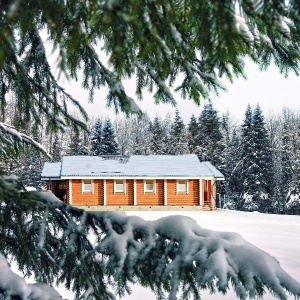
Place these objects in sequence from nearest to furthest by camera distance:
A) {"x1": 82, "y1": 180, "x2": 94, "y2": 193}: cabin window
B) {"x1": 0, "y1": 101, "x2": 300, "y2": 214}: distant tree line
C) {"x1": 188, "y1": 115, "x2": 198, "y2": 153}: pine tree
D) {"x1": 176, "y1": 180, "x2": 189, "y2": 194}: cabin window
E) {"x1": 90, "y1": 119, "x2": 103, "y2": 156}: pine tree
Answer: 1. {"x1": 176, "y1": 180, "x2": 189, "y2": 194}: cabin window
2. {"x1": 82, "y1": 180, "x2": 94, "y2": 193}: cabin window
3. {"x1": 0, "y1": 101, "x2": 300, "y2": 214}: distant tree line
4. {"x1": 90, "y1": 119, "x2": 103, "y2": 156}: pine tree
5. {"x1": 188, "y1": 115, "x2": 198, "y2": 153}: pine tree

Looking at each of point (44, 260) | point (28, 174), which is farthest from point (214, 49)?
point (28, 174)

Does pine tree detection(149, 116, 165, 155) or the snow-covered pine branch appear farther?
pine tree detection(149, 116, 165, 155)

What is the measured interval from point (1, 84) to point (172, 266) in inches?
91.9

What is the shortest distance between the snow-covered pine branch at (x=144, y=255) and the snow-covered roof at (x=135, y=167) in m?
24.5

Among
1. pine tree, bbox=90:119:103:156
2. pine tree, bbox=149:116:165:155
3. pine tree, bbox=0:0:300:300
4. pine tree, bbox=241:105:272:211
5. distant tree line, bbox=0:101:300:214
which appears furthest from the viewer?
pine tree, bbox=149:116:165:155

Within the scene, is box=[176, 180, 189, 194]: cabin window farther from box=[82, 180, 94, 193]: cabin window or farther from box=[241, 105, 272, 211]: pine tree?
box=[241, 105, 272, 211]: pine tree

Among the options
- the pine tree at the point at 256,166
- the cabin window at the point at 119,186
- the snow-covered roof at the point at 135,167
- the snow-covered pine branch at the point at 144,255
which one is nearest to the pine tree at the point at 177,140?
the pine tree at the point at 256,166

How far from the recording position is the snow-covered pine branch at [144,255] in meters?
1.78

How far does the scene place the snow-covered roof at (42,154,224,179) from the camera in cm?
2708

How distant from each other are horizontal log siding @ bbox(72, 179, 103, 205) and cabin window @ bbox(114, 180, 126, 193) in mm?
1063

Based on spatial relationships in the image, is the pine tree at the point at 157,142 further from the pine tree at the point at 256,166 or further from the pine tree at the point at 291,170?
the pine tree at the point at 291,170

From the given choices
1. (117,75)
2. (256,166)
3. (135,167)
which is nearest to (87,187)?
(135,167)

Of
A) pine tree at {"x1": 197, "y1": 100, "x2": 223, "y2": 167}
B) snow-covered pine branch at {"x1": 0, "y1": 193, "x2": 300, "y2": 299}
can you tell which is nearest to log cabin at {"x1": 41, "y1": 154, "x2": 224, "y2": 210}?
pine tree at {"x1": 197, "y1": 100, "x2": 223, "y2": 167}

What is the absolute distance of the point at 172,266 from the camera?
1934 mm
